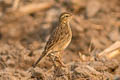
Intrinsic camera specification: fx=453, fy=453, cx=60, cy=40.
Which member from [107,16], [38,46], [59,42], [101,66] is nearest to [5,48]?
[38,46]

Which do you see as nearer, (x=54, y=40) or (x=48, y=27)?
(x=54, y=40)

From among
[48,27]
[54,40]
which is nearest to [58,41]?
[54,40]

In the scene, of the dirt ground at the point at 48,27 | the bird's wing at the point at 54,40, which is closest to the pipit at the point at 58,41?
the bird's wing at the point at 54,40

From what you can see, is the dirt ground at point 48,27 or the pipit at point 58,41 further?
the dirt ground at point 48,27

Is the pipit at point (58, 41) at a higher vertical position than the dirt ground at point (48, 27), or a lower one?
lower

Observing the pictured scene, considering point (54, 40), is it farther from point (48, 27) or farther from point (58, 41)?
point (48, 27)

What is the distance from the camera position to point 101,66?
844 centimetres

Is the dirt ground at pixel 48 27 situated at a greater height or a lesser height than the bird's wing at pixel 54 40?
greater

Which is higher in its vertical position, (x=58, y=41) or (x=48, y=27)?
(x=48, y=27)

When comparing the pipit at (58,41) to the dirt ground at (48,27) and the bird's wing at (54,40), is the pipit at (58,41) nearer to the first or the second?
the bird's wing at (54,40)

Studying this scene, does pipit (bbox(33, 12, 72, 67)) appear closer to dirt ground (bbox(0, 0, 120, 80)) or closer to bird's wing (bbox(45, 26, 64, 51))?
bird's wing (bbox(45, 26, 64, 51))

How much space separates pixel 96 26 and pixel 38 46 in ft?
6.69

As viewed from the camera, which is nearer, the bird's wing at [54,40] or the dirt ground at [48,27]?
the bird's wing at [54,40]

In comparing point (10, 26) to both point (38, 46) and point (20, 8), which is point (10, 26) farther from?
point (38, 46)
